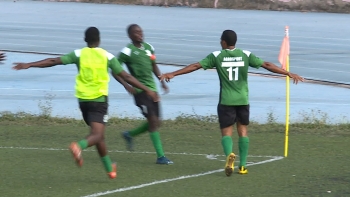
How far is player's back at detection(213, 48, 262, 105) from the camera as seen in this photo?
9.39 metres

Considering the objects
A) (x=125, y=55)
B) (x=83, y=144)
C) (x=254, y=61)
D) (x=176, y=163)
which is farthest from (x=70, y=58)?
Answer: (x=176, y=163)

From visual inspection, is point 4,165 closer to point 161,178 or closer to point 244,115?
point 161,178

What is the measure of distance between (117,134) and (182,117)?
5.16ft

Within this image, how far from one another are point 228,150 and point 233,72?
91 cm

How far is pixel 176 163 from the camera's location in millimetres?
10320

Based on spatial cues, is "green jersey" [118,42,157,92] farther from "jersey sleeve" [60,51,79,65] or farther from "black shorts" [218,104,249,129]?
"jersey sleeve" [60,51,79,65]

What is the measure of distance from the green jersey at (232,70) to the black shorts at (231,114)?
0.30ft

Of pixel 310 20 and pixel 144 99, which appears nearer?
pixel 144 99

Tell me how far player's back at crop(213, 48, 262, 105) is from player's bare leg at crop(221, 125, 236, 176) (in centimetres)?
36

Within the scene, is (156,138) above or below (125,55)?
below

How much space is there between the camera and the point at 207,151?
11.2 m

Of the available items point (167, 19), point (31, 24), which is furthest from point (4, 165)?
point (167, 19)

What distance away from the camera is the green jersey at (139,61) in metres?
10.1

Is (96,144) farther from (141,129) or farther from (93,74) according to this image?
(141,129)
